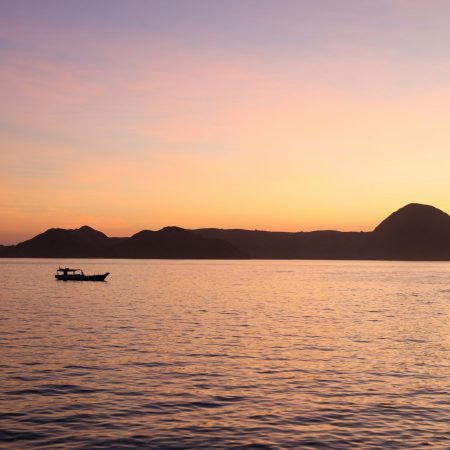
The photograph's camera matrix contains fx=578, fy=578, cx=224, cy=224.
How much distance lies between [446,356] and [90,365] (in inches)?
1145

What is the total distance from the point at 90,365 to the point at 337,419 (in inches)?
795

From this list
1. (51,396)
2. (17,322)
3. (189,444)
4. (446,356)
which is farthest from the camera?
(17,322)

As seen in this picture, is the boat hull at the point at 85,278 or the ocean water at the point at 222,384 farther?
the boat hull at the point at 85,278

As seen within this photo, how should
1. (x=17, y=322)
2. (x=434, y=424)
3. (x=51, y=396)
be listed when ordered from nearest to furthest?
1. (x=434, y=424)
2. (x=51, y=396)
3. (x=17, y=322)

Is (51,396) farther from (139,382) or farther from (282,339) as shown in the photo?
(282,339)

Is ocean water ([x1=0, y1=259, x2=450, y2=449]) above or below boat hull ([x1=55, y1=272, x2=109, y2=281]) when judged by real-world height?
below

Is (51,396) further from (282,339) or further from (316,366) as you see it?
(282,339)

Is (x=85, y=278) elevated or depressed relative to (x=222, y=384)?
elevated

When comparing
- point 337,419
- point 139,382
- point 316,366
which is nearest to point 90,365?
point 139,382

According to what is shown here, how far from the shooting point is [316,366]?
42.7m

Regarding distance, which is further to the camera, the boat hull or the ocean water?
the boat hull

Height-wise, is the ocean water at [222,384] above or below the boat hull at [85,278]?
below

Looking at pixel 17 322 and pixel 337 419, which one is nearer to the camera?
pixel 337 419

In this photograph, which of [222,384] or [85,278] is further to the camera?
[85,278]
